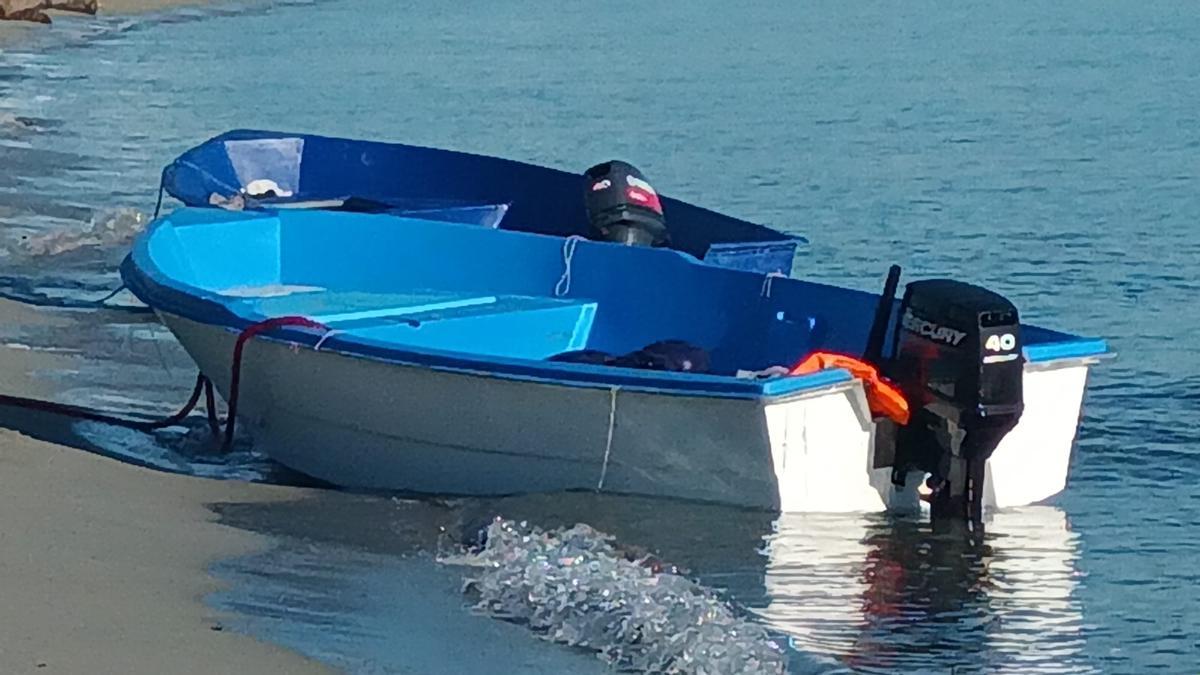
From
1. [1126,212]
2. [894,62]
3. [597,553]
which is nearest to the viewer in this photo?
[597,553]

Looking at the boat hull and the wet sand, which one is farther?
the boat hull

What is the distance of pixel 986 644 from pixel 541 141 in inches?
550

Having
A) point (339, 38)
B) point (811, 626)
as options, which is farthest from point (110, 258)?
point (339, 38)

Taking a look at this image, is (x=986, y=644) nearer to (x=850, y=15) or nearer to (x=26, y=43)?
(x=26, y=43)

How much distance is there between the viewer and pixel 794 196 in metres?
16.7

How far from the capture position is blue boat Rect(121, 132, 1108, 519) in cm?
713

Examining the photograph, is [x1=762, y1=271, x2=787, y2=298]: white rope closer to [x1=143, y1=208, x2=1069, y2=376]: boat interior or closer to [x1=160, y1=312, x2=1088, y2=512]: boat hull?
[x1=143, y1=208, x2=1069, y2=376]: boat interior

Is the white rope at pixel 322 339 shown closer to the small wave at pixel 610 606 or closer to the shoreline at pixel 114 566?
the shoreline at pixel 114 566

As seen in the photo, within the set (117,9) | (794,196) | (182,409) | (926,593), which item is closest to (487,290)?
(182,409)

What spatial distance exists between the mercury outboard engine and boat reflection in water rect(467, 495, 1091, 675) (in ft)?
7.98

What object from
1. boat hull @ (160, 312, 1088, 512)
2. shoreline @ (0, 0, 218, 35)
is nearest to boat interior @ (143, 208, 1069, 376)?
boat hull @ (160, 312, 1088, 512)

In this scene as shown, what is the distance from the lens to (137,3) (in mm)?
39062

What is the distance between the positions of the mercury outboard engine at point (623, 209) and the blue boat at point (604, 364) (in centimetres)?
3

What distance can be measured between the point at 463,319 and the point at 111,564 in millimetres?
2478
